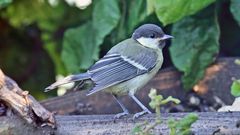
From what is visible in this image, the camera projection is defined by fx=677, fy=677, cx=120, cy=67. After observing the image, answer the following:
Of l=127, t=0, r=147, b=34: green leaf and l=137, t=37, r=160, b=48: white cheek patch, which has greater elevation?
l=127, t=0, r=147, b=34: green leaf

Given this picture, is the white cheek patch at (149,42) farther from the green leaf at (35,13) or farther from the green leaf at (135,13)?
the green leaf at (35,13)

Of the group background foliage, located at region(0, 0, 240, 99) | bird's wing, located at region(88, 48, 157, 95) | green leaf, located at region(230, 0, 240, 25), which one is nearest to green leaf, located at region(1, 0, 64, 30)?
background foliage, located at region(0, 0, 240, 99)

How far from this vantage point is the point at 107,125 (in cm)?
212

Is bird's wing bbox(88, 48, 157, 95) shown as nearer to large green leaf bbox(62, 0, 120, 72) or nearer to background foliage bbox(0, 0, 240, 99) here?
background foliage bbox(0, 0, 240, 99)

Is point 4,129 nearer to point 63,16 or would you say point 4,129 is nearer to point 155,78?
point 155,78

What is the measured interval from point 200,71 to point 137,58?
0.40 meters

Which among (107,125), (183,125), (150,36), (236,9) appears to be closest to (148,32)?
(150,36)

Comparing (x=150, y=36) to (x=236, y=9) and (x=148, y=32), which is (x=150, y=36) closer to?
(x=148, y=32)

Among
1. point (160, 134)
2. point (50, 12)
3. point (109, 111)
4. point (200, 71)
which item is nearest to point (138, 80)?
point (109, 111)

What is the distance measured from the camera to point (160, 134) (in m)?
1.94

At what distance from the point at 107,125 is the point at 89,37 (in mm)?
1252

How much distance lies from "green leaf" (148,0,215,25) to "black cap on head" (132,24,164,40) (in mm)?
129

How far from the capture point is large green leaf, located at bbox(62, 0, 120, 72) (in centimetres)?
316

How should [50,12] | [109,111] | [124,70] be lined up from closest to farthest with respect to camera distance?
1. [124,70]
2. [109,111]
3. [50,12]
